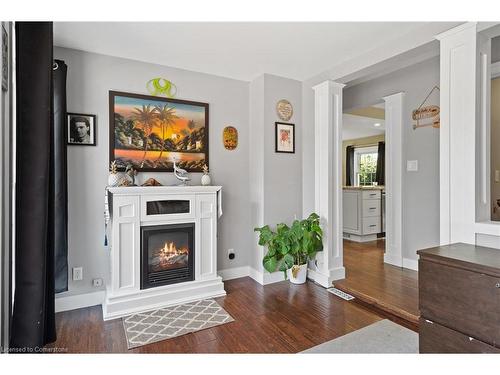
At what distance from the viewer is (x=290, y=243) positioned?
10.4ft

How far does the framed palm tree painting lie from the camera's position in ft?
9.34

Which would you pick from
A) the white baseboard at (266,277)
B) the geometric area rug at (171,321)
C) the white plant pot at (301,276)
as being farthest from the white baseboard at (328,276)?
the geometric area rug at (171,321)

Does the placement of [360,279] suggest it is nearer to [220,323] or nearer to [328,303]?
[328,303]

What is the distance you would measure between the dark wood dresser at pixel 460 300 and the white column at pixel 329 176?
1.48 m

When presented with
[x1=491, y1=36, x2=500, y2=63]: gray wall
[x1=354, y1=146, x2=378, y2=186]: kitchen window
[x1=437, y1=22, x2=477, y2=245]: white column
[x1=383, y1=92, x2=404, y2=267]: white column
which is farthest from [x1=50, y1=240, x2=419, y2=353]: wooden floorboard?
[x1=354, y1=146, x2=378, y2=186]: kitchen window

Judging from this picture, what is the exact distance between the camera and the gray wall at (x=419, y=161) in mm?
3279

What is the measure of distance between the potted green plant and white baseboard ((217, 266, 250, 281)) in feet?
1.56

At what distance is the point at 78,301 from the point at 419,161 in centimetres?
391

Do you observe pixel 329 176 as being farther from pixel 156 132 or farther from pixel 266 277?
pixel 156 132

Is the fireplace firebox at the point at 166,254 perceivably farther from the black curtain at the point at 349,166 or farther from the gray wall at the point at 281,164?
the black curtain at the point at 349,166

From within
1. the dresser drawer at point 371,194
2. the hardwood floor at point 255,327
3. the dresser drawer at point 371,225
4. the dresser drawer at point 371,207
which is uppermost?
the dresser drawer at point 371,194

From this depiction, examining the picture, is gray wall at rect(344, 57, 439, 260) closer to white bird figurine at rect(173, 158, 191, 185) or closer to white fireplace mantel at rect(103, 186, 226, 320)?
→ white fireplace mantel at rect(103, 186, 226, 320)
